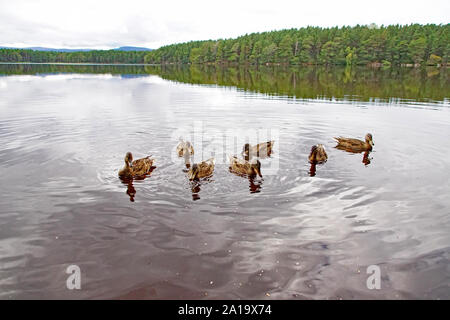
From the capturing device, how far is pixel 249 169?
1278cm

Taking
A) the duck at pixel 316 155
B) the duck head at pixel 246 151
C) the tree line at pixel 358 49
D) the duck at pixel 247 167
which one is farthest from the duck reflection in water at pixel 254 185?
the tree line at pixel 358 49

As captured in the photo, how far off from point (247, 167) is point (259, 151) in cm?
298

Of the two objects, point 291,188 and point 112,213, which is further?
point 291,188

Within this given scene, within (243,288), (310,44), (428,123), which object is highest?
(310,44)

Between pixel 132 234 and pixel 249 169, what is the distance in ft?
18.2

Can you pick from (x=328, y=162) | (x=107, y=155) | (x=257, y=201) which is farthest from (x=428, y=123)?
(x=107, y=155)

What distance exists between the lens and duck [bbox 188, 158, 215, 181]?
39.9ft

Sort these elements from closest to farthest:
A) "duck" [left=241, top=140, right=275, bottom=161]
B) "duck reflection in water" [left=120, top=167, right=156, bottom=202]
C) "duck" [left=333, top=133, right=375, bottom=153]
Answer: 1. "duck reflection in water" [left=120, top=167, right=156, bottom=202]
2. "duck" [left=241, top=140, right=275, bottom=161]
3. "duck" [left=333, top=133, right=375, bottom=153]

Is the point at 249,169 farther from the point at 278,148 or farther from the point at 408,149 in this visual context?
the point at 408,149

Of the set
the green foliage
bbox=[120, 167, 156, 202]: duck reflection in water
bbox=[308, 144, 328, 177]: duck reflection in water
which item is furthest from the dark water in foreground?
the green foliage

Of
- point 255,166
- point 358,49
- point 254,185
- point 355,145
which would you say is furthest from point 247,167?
point 358,49

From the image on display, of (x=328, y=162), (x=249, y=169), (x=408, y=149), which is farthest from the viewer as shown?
(x=408, y=149)

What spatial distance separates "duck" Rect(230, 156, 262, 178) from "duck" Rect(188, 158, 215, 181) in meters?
0.94

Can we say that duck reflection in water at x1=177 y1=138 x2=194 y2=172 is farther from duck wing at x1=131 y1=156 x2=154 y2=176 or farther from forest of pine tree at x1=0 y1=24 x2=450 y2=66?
forest of pine tree at x1=0 y1=24 x2=450 y2=66
